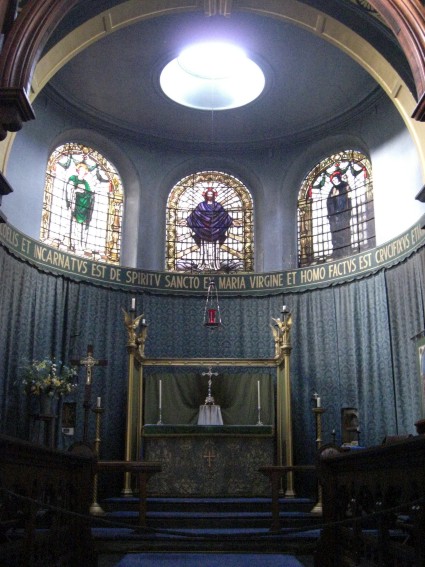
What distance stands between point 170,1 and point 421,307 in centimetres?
A: 736

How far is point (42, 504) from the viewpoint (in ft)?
14.2

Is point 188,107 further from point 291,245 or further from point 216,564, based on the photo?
point 216,564

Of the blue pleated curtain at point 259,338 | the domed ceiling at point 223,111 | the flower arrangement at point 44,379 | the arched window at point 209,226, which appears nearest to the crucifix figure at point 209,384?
the blue pleated curtain at point 259,338

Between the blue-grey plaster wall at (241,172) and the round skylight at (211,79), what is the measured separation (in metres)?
1.72

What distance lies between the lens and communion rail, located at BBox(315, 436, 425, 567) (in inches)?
156

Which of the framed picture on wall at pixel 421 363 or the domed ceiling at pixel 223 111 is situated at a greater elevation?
the domed ceiling at pixel 223 111

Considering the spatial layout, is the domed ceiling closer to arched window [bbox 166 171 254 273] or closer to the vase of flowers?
arched window [bbox 166 171 254 273]

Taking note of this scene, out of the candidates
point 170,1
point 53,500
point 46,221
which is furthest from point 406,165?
point 53,500

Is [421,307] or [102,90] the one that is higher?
[102,90]

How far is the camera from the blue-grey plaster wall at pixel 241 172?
14.0 meters

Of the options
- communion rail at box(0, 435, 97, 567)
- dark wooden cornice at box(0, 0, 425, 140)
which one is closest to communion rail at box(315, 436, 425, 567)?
communion rail at box(0, 435, 97, 567)

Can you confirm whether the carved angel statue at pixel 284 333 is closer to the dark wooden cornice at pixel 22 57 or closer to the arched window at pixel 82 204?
A: the arched window at pixel 82 204

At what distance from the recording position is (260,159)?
679 inches

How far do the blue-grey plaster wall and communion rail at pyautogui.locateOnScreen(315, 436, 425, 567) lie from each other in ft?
27.3
